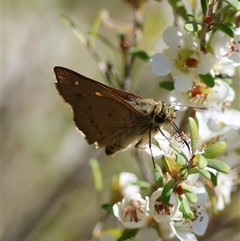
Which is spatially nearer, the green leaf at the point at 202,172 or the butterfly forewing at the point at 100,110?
the green leaf at the point at 202,172

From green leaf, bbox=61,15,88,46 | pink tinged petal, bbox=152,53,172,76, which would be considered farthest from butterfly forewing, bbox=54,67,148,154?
green leaf, bbox=61,15,88,46

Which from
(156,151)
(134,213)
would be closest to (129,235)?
(134,213)

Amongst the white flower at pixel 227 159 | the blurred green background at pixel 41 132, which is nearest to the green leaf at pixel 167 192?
the white flower at pixel 227 159

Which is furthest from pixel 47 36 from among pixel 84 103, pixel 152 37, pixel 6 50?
pixel 84 103

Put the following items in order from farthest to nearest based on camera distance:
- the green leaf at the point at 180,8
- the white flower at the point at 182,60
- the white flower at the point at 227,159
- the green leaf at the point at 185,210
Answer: the white flower at the point at 227,159
the green leaf at the point at 180,8
the white flower at the point at 182,60
the green leaf at the point at 185,210

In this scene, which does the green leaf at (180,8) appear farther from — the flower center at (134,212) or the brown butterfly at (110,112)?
the flower center at (134,212)

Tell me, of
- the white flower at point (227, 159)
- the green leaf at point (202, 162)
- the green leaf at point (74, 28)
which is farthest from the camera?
the green leaf at point (74, 28)
